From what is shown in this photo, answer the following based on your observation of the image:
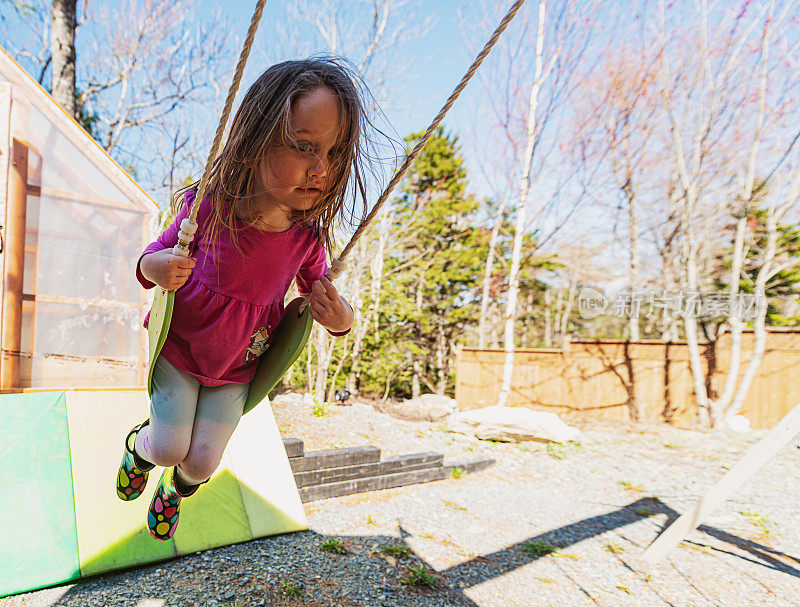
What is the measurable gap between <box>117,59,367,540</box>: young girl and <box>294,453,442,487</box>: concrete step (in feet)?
6.79

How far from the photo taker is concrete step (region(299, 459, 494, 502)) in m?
3.82

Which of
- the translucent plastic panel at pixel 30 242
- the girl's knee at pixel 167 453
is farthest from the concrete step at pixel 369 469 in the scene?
the girl's knee at pixel 167 453

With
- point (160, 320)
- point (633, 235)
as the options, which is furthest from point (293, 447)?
point (633, 235)

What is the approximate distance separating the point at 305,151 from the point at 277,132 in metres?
0.08

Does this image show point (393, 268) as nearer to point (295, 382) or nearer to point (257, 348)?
point (295, 382)

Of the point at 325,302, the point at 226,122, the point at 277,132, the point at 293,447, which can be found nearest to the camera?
the point at 226,122

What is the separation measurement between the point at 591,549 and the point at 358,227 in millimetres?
2998

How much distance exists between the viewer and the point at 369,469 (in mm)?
4152

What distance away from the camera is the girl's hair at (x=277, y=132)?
4.11ft

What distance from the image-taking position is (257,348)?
165 centimetres

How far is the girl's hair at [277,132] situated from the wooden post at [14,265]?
8.72 ft

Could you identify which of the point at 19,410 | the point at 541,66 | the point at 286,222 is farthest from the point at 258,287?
the point at 541,66

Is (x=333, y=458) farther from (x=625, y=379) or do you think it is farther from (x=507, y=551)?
(x=625, y=379)

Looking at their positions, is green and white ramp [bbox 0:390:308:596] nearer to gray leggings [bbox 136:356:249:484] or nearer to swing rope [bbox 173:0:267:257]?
gray leggings [bbox 136:356:249:484]
